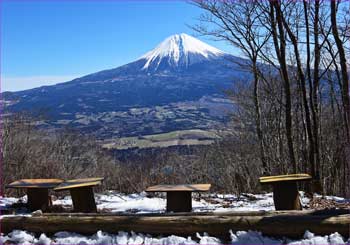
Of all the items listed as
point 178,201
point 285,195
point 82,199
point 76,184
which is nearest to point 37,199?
point 82,199

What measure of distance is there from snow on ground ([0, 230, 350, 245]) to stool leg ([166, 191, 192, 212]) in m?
1.73

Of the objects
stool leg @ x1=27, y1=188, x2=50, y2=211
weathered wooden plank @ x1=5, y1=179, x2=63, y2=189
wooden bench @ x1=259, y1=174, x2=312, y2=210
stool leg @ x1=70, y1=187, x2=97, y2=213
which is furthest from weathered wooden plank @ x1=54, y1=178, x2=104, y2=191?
wooden bench @ x1=259, y1=174, x2=312, y2=210

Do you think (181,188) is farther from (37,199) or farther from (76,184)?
(37,199)

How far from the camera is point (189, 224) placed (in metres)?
4.70

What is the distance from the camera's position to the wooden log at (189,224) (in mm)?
4543

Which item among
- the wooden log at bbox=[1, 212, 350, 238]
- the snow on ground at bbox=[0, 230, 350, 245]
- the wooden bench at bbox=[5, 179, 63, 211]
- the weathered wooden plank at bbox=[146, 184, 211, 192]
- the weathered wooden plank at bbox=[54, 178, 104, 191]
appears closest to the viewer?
the snow on ground at bbox=[0, 230, 350, 245]

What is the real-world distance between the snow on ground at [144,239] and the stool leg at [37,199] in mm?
1756

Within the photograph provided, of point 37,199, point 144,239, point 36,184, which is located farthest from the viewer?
point 37,199

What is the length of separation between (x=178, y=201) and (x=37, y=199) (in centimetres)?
223

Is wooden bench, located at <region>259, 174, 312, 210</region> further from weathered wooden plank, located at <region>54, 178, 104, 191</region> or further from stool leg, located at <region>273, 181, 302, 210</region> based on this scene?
weathered wooden plank, located at <region>54, 178, 104, 191</region>

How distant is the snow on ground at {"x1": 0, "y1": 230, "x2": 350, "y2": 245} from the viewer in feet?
14.4

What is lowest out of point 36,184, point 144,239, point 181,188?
point 144,239

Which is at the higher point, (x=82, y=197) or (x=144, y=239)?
(x=82, y=197)

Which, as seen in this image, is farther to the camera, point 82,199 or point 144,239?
point 82,199
